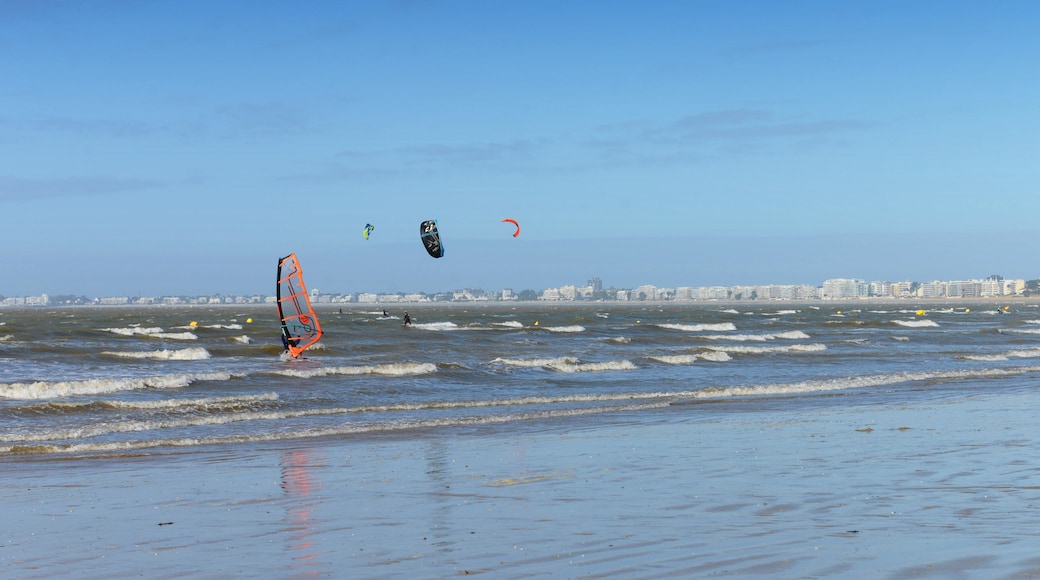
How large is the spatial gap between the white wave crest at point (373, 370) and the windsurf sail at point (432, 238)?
3103mm

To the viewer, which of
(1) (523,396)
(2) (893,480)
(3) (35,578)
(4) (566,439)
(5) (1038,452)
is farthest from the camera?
(1) (523,396)

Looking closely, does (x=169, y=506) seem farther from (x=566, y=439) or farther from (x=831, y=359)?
(x=831, y=359)

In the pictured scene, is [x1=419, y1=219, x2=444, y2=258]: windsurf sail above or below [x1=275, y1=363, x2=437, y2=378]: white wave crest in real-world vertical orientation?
above

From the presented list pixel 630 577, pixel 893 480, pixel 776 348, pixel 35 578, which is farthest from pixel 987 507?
pixel 776 348

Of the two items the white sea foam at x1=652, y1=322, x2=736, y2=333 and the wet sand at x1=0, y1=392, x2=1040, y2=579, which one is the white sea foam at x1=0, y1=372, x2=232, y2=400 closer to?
the wet sand at x1=0, y1=392, x2=1040, y2=579

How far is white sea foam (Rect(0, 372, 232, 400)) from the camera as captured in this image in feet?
58.9

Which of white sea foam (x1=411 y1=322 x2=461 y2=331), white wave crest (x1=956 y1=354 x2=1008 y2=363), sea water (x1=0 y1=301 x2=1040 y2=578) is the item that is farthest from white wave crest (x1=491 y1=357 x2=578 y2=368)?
white sea foam (x1=411 y1=322 x2=461 y2=331)

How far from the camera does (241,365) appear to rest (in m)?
26.5

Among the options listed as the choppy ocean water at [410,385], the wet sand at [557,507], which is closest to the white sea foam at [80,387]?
the choppy ocean water at [410,385]

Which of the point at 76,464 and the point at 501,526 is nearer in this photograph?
the point at 501,526

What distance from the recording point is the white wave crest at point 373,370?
74.4 ft

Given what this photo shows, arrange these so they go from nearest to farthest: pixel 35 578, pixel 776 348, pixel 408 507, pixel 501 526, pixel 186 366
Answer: pixel 35 578 → pixel 501 526 → pixel 408 507 → pixel 186 366 → pixel 776 348

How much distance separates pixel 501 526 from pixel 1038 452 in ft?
17.5

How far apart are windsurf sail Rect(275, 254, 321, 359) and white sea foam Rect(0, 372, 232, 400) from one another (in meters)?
7.59
